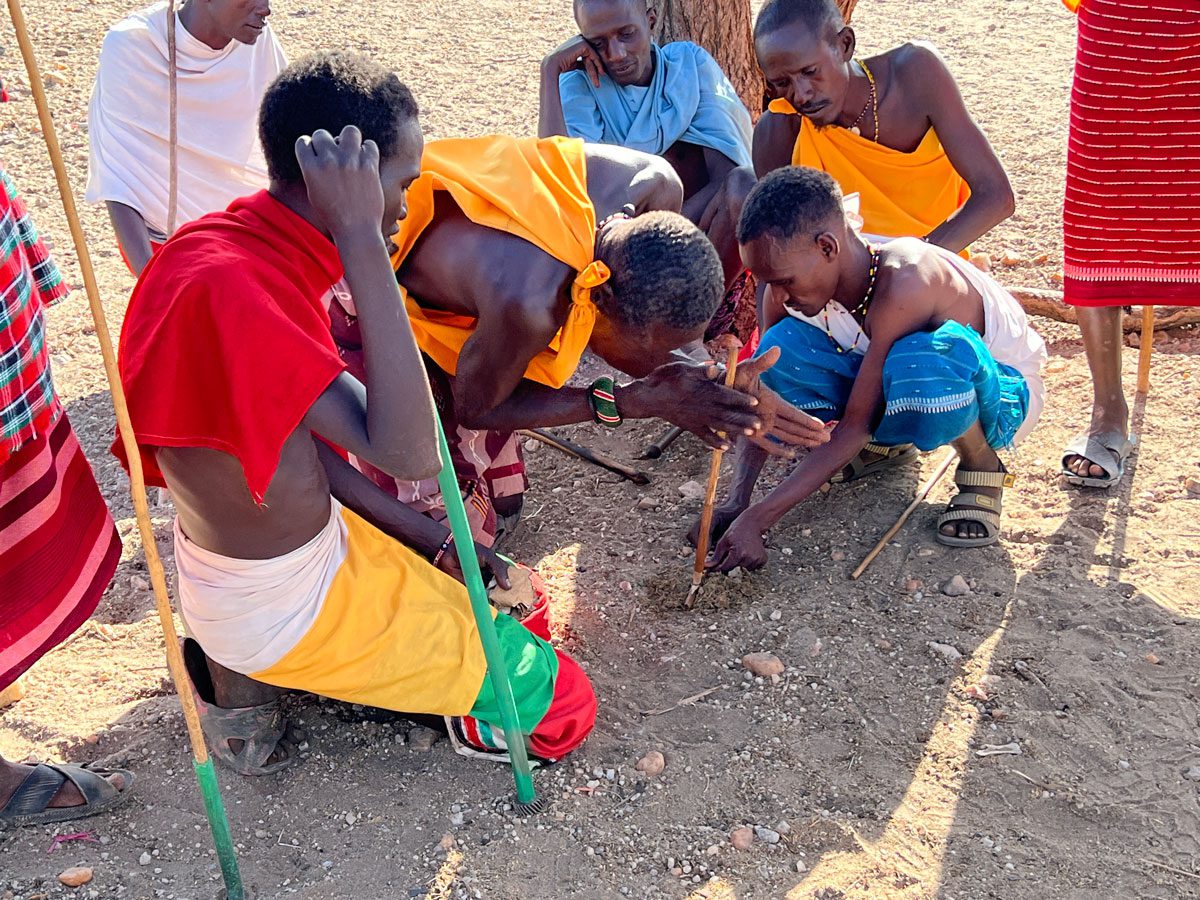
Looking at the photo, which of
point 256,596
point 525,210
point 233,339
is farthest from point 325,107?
point 256,596

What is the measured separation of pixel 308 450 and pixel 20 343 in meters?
0.62

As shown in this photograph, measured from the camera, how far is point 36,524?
2.27m

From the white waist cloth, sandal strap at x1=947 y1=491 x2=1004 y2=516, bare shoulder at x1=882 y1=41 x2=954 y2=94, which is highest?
bare shoulder at x1=882 y1=41 x2=954 y2=94

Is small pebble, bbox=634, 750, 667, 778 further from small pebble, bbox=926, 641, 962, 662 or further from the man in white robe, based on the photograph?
the man in white robe

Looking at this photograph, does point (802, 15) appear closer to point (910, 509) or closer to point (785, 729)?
point (910, 509)

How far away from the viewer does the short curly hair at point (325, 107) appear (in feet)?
6.49

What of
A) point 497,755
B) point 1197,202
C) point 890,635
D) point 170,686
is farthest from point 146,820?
point 1197,202

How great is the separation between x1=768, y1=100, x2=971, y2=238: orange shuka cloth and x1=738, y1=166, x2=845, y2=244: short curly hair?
77cm

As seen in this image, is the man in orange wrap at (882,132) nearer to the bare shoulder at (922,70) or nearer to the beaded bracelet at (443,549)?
the bare shoulder at (922,70)

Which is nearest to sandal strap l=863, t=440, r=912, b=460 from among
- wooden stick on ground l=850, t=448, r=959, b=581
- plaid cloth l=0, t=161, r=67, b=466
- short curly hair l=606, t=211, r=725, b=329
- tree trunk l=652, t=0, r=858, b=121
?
wooden stick on ground l=850, t=448, r=959, b=581

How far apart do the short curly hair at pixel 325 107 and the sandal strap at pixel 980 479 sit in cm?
190

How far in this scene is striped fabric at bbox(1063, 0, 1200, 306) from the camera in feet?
10.2

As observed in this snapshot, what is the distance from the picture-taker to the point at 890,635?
9.36 ft

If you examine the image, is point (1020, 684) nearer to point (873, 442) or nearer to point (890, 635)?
point (890, 635)
